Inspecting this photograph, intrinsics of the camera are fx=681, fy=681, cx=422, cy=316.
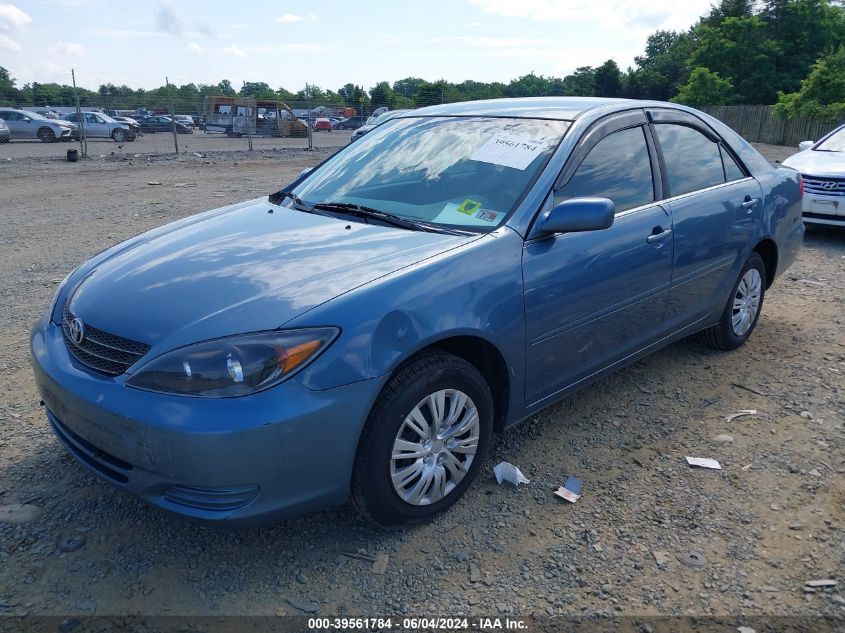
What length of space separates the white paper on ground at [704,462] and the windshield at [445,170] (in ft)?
5.18

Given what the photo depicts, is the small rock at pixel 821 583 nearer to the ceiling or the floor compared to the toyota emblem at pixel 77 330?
nearer to the floor

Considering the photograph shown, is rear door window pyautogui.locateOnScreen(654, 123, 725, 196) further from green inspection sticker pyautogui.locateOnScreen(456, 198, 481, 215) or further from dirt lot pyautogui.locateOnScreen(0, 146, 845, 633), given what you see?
green inspection sticker pyautogui.locateOnScreen(456, 198, 481, 215)

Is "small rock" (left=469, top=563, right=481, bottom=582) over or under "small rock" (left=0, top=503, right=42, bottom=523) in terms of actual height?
under

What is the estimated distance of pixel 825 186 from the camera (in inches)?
333

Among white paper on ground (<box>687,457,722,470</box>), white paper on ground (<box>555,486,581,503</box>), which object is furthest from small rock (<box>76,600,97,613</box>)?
white paper on ground (<box>687,457,722,470</box>)

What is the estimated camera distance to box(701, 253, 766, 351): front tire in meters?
4.62

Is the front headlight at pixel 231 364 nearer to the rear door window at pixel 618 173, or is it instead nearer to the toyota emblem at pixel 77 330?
the toyota emblem at pixel 77 330

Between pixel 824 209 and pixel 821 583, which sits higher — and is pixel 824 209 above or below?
above

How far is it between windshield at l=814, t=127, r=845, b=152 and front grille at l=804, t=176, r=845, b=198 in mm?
1354

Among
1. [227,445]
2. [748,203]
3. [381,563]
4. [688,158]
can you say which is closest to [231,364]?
[227,445]

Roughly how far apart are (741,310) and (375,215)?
2886mm

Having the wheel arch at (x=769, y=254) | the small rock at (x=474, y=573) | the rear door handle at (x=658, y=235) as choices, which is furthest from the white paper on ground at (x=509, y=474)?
the wheel arch at (x=769, y=254)

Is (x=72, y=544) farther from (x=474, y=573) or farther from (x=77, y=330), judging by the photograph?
(x=474, y=573)

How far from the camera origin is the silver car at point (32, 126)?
25.9m
